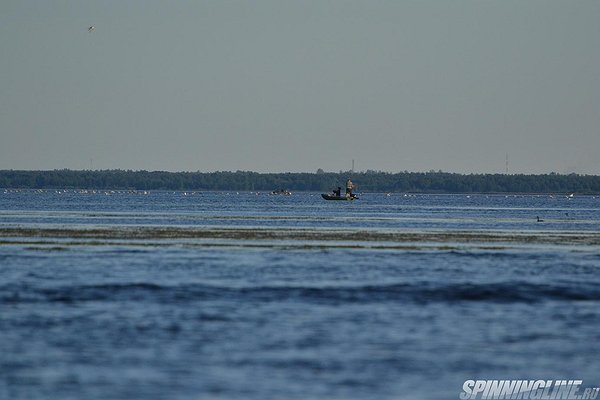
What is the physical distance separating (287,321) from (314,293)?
23.9 feet

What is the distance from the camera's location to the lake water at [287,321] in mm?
24141

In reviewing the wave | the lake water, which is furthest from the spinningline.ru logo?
the wave

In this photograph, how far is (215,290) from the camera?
4012cm

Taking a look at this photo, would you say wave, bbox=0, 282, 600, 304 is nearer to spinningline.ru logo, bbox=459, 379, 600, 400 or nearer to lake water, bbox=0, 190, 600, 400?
lake water, bbox=0, 190, 600, 400

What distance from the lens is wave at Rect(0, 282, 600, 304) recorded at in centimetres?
3753

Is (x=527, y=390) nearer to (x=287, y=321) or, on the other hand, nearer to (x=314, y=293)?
(x=287, y=321)

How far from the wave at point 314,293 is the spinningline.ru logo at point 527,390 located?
1312cm

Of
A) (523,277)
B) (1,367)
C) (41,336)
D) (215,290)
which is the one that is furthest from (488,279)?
(1,367)

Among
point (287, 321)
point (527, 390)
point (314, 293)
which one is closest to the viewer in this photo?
point (527, 390)

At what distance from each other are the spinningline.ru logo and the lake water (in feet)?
1.24

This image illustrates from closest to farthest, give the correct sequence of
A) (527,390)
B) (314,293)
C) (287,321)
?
(527,390) → (287,321) → (314,293)

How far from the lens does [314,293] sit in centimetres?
3941

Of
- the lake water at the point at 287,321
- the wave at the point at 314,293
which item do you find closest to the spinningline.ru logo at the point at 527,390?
the lake water at the point at 287,321

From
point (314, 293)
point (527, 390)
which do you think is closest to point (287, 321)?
point (314, 293)
